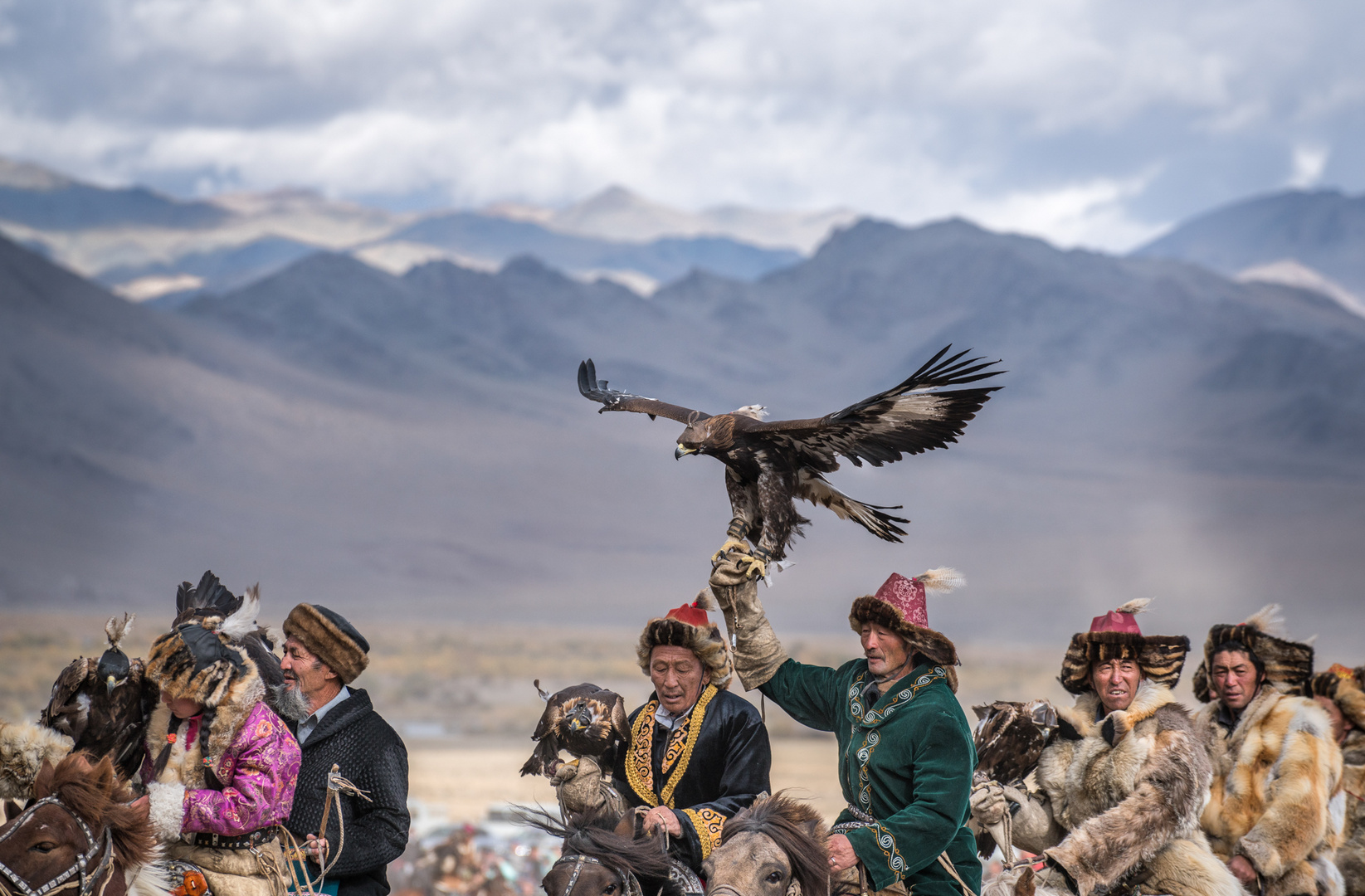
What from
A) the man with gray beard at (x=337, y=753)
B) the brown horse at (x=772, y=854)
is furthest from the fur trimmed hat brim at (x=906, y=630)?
the man with gray beard at (x=337, y=753)

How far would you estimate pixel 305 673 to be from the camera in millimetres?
4461

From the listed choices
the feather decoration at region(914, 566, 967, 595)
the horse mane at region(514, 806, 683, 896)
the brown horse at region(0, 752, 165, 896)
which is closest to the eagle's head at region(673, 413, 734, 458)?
the feather decoration at region(914, 566, 967, 595)

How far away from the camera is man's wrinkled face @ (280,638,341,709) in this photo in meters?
4.45

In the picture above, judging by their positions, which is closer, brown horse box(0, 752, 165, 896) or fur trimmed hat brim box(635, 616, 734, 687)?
brown horse box(0, 752, 165, 896)

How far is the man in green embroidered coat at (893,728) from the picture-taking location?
4082 mm

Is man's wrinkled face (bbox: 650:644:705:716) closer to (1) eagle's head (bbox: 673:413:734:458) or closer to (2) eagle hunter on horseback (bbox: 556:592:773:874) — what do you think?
(2) eagle hunter on horseback (bbox: 556:592:773:874)

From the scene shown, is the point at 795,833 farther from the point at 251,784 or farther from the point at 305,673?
the point at 305,673

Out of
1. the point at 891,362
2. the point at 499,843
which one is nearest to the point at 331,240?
the point at 891,362

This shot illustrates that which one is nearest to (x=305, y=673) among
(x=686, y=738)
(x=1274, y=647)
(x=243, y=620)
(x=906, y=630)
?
(x=243, y=620)

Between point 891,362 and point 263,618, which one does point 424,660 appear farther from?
point 891,362

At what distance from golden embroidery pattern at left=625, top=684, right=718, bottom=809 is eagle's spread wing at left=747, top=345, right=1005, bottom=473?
0.89 meters

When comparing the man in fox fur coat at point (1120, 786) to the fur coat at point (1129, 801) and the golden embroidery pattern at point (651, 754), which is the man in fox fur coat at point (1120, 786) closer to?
the fur coat at point (1129, 801)

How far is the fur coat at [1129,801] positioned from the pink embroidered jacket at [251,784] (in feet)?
8.20

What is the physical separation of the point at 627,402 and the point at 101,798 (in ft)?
8.05
